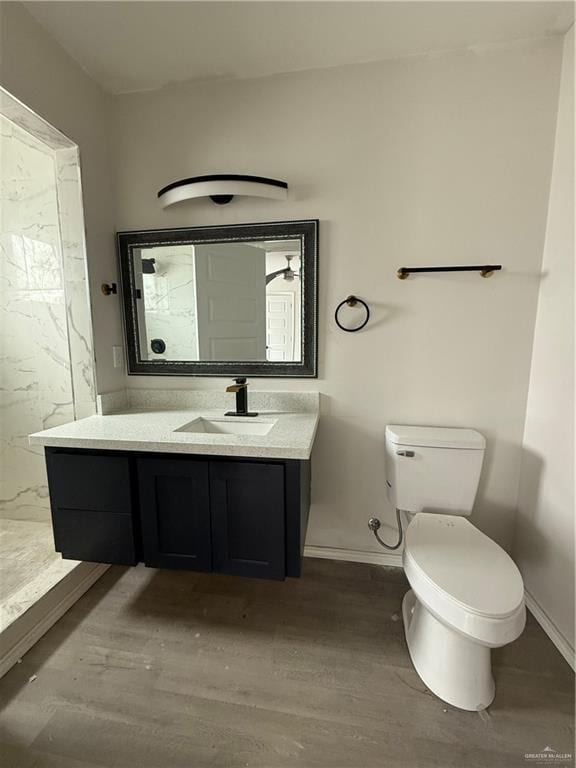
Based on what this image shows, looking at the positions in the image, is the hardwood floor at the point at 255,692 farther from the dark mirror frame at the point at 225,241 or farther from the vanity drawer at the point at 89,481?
the dark mirror frame at the point at 225,241

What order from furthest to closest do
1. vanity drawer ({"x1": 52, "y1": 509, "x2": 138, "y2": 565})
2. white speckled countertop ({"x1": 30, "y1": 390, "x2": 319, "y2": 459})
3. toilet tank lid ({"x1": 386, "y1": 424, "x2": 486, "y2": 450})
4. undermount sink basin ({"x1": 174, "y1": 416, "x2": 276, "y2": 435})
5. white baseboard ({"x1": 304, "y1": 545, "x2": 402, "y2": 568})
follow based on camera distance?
1. white baseboard ({"x1": 304, "y1": 545, "x2": 402, "y2": 568})
2. undermount sink basin ({"x1": 174, "y1": 416, "x2": 276, "y2": 435})
3. toilet tank lid ({"x1": 386, "y1": 424, "x2": 486, "y2": 450})
4. vanity drawer ({"x1": 52, "y1": 509, "x2": 138, "y2": 565})
5. white speckled countertop ({"x1": 30, "y1": 390, "x2": 319, "y2": 459})

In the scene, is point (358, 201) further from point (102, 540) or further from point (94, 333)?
point (102, 540)

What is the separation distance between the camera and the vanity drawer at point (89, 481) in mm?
1260

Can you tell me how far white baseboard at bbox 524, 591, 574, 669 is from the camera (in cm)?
125

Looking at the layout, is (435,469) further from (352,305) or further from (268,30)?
(268,30)

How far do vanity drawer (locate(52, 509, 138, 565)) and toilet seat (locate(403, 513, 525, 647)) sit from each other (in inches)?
42.4

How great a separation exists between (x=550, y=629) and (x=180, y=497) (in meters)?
1.59

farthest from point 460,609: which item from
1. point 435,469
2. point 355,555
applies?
point 355,555

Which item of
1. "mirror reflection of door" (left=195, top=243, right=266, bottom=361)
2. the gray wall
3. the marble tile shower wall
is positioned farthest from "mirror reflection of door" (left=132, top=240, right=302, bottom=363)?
the marble tile shower wall

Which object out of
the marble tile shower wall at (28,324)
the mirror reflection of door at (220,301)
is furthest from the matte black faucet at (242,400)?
the marble tile shower wall at (28,324)

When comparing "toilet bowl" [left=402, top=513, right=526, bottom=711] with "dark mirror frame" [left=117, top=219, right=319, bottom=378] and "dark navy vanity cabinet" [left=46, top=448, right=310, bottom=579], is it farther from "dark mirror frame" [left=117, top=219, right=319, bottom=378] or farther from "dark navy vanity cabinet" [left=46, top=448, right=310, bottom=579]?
"dark mirror frame" [left=117, top=219, right=319, bottom=378]

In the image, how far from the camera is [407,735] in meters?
1.02

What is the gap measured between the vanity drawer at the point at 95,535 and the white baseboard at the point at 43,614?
251 millimetres

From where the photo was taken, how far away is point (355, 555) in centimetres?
176
